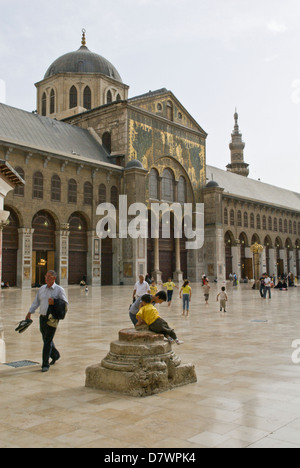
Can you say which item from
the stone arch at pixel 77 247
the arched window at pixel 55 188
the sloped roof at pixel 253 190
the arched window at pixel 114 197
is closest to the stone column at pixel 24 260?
the arched window at pixel 55 188

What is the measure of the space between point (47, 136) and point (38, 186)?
5333mm

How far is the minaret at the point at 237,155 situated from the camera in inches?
2958

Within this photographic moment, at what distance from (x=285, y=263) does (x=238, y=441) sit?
195 ft

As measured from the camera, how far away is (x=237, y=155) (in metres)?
76.5

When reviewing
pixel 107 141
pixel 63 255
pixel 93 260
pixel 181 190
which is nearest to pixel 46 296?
pixel 63 255

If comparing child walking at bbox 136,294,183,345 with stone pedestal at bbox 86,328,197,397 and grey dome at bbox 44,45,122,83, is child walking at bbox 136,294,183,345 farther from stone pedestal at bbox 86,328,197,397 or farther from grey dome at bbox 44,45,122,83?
grey dome at bbox 44,45,122,83

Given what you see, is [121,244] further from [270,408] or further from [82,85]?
[270,408]

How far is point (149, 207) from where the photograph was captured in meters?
37.5

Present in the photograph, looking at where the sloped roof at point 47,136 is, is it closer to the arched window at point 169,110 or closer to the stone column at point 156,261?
the arched window at point 169,110

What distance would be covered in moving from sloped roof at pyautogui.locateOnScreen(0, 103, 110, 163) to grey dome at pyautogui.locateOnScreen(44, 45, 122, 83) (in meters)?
9.39

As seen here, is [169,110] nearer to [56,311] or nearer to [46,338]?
[56,311]

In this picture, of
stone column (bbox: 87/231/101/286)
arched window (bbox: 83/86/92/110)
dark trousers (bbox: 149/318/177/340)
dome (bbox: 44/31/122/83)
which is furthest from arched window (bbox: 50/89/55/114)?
dark trousers (bbox: 149/318/177/340)

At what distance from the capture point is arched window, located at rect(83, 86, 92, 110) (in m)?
43.4
